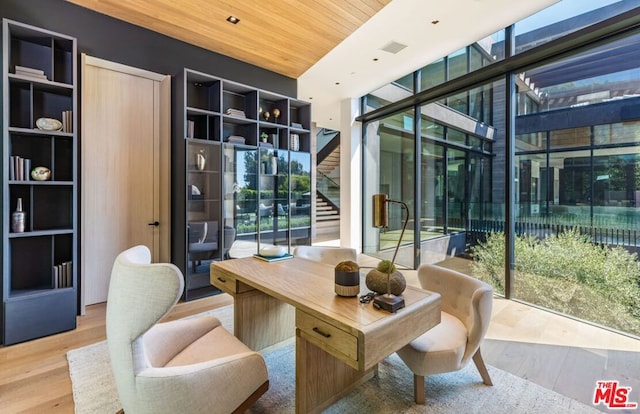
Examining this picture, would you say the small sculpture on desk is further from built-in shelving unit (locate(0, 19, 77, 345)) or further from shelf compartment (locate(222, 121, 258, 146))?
shelf compartment (locate(222, 121, 258, 146))

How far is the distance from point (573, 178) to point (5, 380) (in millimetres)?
5255

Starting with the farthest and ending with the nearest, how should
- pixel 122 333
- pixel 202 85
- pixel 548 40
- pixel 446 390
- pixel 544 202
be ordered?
pixel 202 85, pixel 544 202, pixel 548 40, pixel 446 390, pixel 122 333

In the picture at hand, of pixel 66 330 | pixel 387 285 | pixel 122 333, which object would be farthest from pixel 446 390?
pixel 66 330

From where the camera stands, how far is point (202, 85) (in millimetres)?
4031

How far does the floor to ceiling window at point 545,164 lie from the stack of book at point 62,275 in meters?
4.70

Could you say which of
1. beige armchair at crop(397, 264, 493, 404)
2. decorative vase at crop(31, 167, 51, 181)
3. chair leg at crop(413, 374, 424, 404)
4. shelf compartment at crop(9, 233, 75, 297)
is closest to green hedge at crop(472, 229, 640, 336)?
beige armchair at crop(397, 264, 493, 404)

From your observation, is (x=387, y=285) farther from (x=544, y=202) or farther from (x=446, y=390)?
(x=544, y=202)

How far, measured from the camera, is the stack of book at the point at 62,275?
2828 millimetres

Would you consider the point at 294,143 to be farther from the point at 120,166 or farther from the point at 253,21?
the point at 120,166

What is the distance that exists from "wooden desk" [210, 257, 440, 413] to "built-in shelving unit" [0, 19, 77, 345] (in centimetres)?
175

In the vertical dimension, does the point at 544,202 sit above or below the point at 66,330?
above

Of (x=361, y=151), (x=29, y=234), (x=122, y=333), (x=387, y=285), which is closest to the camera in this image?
(x=122, y=333)
